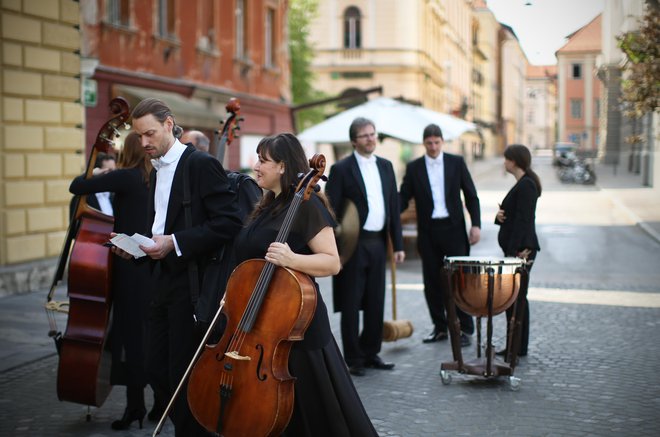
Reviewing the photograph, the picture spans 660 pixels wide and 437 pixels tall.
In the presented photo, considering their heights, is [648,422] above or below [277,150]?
below

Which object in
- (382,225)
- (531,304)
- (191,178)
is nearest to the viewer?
(191,178)

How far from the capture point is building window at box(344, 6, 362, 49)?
5731cm

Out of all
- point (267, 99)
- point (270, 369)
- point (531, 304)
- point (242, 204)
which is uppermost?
point (267, 99)

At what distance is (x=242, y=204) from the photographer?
5684 mm

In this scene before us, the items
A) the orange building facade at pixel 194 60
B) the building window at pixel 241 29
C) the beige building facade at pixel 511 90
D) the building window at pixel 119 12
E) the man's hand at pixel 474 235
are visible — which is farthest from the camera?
the beige building facade at pixel 511 90

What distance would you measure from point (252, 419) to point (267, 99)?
980 inches

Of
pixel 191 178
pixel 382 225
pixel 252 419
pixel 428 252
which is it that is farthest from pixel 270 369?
pixel 428 252

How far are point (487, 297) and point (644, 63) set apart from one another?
24.7 ft

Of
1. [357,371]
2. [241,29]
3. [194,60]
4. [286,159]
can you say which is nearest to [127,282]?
[286,159]

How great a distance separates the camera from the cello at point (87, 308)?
6.00 meters

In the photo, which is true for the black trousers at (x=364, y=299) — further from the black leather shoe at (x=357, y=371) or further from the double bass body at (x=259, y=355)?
the double bass body at (x=259, y=355)

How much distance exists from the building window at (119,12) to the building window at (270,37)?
397 inches

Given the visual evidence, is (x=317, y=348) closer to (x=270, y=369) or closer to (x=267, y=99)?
(x=270, y=369)

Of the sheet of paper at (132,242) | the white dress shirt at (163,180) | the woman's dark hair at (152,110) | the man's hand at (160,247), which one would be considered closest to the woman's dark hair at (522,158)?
the white dress shirt at (163,180)
